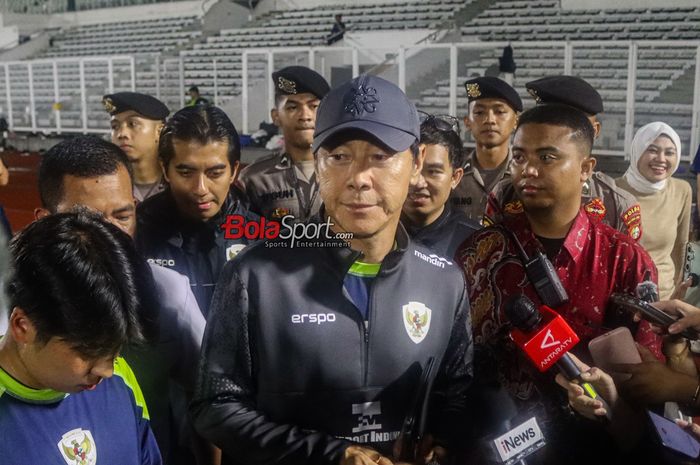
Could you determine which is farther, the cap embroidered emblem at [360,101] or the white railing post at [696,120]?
the white railing post at [696,120]

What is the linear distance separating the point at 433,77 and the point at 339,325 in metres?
9.67

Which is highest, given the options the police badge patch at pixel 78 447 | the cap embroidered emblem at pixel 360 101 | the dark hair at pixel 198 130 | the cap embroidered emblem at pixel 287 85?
the cap embroidered emblem at pixel 287 85

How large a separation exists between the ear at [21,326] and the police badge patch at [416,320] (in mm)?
739

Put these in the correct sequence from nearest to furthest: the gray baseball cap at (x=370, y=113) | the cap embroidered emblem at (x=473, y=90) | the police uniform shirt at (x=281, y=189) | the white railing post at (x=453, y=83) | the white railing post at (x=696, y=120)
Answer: the gray baseball cap at (x=370, y=113)
the police uniform shirt at (x=281, y=189)
the cap embroidered emblem at (x=473, y=90)
the white railing post at (x=696, y=120)
the white railing post at (x=453, y=83)

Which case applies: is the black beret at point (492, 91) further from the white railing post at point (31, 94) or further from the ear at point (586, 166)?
the white railing post at point (31, 94)

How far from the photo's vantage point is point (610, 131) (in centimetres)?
Answer: 771

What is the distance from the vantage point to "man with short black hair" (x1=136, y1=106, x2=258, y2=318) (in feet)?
7.22

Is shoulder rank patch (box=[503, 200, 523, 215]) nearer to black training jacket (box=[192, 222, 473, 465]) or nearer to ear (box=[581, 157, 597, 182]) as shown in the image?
ear (box=[581, 157, 597, 182])

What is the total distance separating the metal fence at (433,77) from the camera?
7.69 m

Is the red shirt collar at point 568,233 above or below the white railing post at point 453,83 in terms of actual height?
below

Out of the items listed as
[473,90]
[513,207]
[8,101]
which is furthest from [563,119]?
[8,101]

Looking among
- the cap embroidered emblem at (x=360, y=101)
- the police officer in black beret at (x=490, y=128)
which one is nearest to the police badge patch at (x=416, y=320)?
the cap embroidered emblem at (x=360, y=101)

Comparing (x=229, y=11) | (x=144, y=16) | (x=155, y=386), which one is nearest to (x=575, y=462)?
(x=155, y=386)

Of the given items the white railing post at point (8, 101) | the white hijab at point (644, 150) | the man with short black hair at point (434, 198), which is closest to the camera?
the man with short black hair at point (434, 198)
